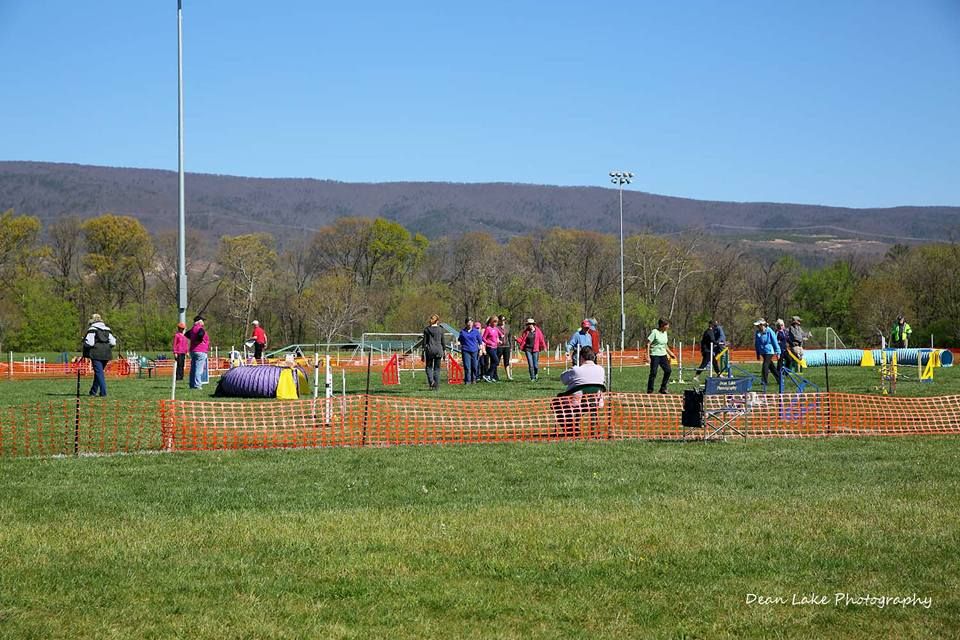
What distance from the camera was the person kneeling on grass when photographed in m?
15.7

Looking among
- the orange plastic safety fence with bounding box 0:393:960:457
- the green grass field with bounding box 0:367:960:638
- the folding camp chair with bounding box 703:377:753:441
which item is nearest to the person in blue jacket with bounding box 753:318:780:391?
the orange plastic safety fence with bounding box 0:393:960:457

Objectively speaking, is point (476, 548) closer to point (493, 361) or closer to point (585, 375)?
point (585, 375)

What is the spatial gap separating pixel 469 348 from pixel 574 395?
11684mm

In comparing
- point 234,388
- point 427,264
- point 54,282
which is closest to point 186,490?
point 234,388

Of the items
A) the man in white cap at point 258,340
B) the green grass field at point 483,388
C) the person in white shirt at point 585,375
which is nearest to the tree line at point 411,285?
the man in white cap at point 258,340

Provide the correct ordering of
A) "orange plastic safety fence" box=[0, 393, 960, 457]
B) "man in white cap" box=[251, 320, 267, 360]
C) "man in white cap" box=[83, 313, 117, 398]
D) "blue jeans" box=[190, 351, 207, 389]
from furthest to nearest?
"man in white cap" box=[251, 320, 267, 360], "blue jeans" box=[190, 351, 207, 389], "man in white cap" box=[83, 313, 117, 398], "orange plastic safety fence" box=[0, 393, 960, 457]

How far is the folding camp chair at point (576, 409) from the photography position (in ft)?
51.4

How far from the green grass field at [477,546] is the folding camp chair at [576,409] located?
2.41 metres

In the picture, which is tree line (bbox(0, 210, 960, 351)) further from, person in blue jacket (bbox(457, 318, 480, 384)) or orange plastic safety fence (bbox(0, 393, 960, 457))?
orange plastic safety fence (bbox(0, 393, 960, 457))

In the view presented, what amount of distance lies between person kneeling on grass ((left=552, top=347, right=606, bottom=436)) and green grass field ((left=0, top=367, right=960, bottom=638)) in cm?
245

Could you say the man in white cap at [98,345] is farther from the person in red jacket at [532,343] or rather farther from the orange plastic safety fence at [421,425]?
the person in red jacket at [532,343]

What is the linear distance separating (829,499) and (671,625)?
415 centimetres

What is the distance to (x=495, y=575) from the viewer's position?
294 inches

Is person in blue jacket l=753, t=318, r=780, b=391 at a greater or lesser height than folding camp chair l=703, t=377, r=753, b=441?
greater
